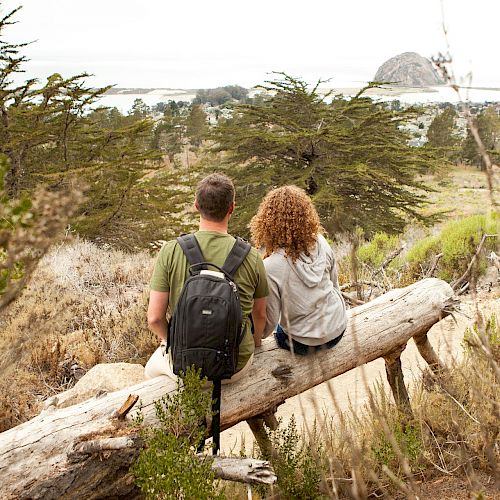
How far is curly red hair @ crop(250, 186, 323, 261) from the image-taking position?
10.7 ft

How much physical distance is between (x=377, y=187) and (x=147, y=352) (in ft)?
36.7

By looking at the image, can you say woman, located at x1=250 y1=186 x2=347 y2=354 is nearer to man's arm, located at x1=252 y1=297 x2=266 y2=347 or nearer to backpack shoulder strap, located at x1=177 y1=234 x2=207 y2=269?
man's arm, located at x1=252 y1=297 x2=266 y2=347

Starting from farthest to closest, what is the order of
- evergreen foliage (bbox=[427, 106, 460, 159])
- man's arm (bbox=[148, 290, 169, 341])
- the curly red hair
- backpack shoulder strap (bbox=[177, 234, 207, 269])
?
evergreen foliage (bbox=[427, 106, 460, 159]) → the curly red hair → man's arm (bbox=[148, 290, 169, 341]) → backpack shoulder strap (bbox=[177, 234, 207, 269])

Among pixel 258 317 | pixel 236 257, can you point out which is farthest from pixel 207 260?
pixel 258 317

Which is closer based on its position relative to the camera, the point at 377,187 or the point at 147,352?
the point at 147,352

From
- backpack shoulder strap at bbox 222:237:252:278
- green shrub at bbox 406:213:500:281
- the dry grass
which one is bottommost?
the dry grass

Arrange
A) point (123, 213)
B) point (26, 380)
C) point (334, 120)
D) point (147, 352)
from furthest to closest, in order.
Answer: point (334, 120) < point (123, 213) < point (147, 352) < point (26, 380)

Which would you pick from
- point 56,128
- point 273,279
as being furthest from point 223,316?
point 56,128

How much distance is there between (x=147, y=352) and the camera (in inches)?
228

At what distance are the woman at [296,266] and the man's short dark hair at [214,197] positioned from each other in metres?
0.37

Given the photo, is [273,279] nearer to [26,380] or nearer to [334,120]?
[26,380]

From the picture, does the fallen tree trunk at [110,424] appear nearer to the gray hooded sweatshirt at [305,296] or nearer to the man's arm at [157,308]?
the gray hooded sweatshirt at [305,296]

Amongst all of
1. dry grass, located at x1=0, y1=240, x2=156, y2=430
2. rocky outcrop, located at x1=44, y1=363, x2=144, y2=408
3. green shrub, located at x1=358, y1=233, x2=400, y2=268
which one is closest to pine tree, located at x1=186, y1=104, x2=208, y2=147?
green shrub, located at x1=358, y1=233, x2=400, y2=268

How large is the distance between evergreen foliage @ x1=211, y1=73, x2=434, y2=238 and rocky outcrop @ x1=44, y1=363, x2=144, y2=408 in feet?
31.7
